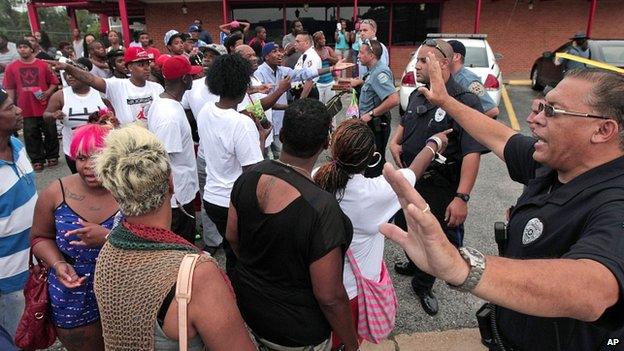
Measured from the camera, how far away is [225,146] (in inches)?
118

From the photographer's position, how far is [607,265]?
1062mm

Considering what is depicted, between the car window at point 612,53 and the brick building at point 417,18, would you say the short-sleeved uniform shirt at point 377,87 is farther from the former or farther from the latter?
the brick building at point 417,18

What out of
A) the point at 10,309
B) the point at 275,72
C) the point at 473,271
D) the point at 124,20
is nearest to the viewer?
the point at 473,271

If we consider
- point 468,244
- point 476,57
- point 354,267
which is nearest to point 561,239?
point 354,267

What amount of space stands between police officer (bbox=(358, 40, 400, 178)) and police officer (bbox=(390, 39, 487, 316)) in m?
1.01

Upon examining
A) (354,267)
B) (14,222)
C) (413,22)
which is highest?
(413,22)

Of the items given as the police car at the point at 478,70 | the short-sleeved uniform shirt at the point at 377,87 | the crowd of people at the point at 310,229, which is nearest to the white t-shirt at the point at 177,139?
the crowd of people at the point at 310,229

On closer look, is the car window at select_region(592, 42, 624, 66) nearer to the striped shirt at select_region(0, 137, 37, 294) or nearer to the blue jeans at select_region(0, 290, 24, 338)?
the striped shirt at select_region(0, 137, 37, 294)

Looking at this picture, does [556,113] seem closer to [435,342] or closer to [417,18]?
[435,342]

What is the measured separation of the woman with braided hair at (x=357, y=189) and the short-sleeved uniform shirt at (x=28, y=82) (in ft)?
19.8

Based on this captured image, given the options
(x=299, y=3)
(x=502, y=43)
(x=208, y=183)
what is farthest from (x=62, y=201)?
(x=502, y=43)

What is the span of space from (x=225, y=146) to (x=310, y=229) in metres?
1.57

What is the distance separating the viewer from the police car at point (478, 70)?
26.8 feet

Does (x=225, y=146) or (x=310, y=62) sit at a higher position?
(x=310, y=62)
